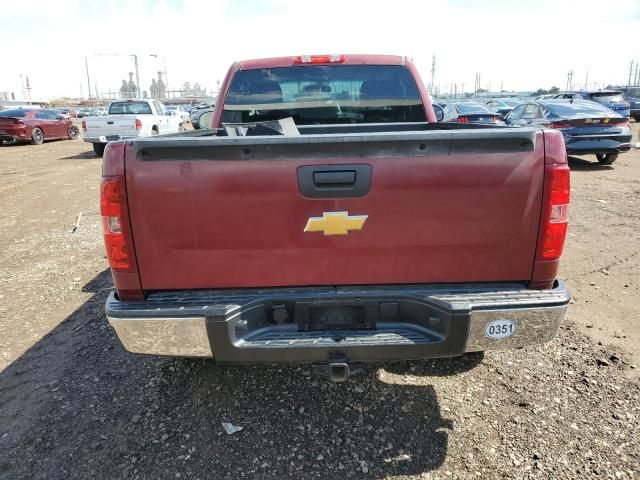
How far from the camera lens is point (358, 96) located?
4.40 m

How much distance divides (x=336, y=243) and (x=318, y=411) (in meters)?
1.25

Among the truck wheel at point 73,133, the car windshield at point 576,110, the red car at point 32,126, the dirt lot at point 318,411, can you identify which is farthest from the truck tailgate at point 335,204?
the truck wheel at point 73,133

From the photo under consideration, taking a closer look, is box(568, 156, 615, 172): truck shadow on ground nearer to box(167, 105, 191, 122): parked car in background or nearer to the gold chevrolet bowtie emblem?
the gold chevrolet bowtie emblem

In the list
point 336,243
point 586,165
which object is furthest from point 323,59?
point 586,165

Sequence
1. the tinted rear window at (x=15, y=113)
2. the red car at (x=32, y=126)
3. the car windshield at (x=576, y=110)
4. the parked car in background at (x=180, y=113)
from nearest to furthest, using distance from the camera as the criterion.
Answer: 1. the car windshield at (x=576, y=110)
2. the parked car in background at (x=180, y=113)
3. the red car at (x=32, y=126)
4. the tinted rear window at (x=15, y=113)

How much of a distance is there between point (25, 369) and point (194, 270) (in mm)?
2127

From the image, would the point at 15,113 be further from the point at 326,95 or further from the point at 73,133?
the point at 326,95

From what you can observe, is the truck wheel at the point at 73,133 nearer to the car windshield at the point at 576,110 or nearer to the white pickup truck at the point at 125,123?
the white pickup truck at the point at 125,123

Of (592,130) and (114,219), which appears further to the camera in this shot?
(592,130)

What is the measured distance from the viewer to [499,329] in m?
2.34

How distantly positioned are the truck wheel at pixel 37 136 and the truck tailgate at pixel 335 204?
23038 mm

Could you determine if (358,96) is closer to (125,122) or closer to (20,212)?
(20,212)

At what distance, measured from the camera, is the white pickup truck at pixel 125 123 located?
15.5m

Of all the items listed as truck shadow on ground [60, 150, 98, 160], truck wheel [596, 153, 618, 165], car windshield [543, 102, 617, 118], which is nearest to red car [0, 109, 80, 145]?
truck shadow on ground [60, 150, 98, 160]
